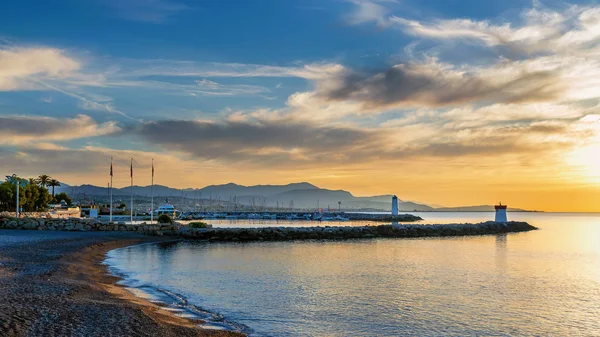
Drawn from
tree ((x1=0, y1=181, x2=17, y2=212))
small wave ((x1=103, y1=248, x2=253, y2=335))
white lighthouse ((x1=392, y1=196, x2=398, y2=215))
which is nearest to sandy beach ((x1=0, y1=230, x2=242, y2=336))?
small wave ((x1=103, y1=248, x2=253, y2=335))

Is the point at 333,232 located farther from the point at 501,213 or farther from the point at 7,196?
the point at 7,196

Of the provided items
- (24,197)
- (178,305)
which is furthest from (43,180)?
(178,305)

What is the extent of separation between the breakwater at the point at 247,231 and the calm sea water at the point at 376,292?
22.9 m

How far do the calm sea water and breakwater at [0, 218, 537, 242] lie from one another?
75.2 feet

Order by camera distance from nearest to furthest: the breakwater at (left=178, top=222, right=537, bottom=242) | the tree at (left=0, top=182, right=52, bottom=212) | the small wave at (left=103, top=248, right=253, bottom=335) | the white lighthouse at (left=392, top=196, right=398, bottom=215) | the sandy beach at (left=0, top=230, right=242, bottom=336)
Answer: the sandy beach at (left=0, top=230, right=242, bottom=336), the small wave at (left=103, top=248, right=253, bottom=335), the breakwater at (left=178, top=222, right=537, bottom=242), the tree at (left=0, top=182, right=52, bottom=212), the white lighthouse at (left=392, top=196, right=398, bottom=215)

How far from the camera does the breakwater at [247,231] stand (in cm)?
5884

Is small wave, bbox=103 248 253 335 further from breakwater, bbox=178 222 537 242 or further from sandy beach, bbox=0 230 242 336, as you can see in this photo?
breakwater, bbox=178 222 537 242

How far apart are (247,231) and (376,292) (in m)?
44.6

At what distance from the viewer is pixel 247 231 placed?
66.1 metres

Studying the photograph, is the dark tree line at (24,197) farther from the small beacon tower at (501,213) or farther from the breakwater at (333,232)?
the small beacon tower at (501,213)

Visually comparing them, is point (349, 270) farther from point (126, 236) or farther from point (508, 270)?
point (126, 236)

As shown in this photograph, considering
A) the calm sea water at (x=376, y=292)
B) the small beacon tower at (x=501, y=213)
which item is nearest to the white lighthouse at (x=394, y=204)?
the small beacon tower at (x=501, y=213)

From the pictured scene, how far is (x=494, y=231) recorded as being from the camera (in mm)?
90250

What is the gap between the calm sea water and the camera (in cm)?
1639
